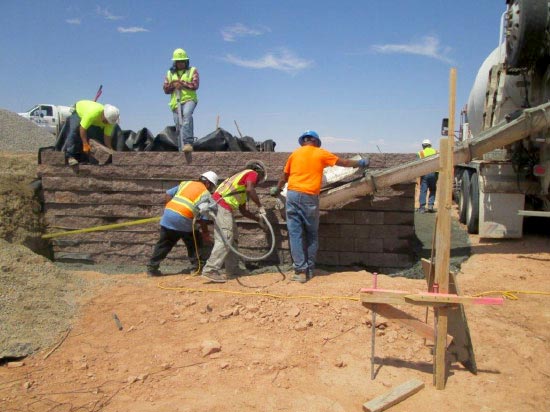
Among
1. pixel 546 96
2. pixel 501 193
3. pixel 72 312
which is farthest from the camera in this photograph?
pixel 501 193

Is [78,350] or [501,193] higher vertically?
[501,193]

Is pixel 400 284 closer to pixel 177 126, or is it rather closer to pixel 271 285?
pixel 271 285

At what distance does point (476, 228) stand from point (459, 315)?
5496 mm

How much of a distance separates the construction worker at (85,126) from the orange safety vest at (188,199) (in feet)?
6.57

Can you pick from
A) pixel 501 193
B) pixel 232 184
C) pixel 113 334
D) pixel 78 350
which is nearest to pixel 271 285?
pixel 232 184

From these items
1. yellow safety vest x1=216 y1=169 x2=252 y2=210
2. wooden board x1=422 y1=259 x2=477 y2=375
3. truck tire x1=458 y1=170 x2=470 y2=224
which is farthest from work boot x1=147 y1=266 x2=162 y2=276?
truck tire x1=458 y1=170 x2=470 y2=224

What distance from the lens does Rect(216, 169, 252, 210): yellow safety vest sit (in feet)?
19.4

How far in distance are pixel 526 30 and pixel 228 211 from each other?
4733 millimetres

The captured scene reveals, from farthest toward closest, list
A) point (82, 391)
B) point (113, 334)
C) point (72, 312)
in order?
1. point (72, 312)
2. point (113, 334)
3. point (82, 391)

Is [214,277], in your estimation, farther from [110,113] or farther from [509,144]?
[509,144]

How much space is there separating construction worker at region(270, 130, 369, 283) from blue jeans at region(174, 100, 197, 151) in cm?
230

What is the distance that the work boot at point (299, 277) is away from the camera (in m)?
5.50

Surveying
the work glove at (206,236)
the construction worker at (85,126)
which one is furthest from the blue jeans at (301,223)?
the construction worker at (85,126)

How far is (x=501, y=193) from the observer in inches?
290
